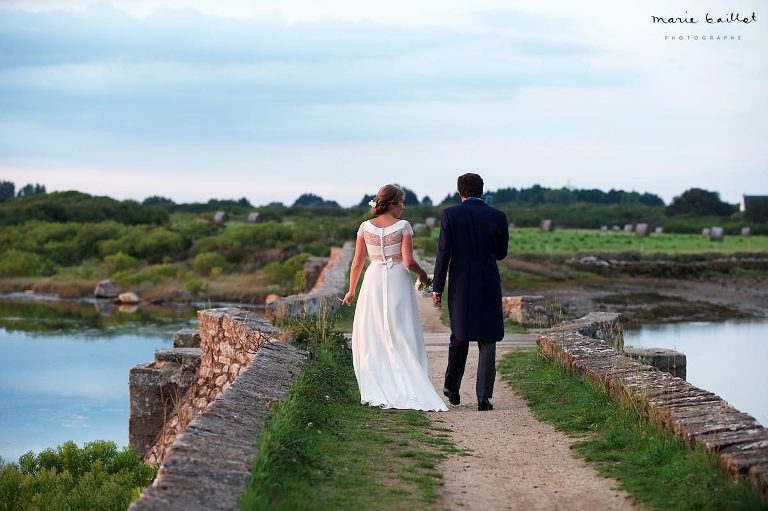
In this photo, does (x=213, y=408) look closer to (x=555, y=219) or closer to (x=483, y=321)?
(x=483, y=321)

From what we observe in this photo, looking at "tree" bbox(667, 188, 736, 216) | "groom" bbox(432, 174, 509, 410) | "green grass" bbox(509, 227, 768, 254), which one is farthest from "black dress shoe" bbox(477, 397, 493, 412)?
"tree" bbox(667, 188, 736, 216)

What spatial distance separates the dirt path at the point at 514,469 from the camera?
6645mm

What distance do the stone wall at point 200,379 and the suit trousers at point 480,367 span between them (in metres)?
2.51

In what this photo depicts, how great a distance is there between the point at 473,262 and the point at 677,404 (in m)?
2.58

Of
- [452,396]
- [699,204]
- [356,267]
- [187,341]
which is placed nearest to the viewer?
[452,396]

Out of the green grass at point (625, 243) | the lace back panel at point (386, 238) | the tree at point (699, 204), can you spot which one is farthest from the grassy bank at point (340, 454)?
the tree at point (699, 204)

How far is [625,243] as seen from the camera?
54781mm

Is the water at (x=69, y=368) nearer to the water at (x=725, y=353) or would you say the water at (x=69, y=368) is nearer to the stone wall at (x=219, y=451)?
the water at (x=725, y=353)

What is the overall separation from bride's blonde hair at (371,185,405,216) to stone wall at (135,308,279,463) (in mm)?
2432

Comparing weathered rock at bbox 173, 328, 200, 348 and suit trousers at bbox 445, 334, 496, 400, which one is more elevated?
suit trousers at bbox 445, 334, 496, 400

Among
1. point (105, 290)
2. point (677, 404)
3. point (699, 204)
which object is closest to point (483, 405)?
point (677, 404)

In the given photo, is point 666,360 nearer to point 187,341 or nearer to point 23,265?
point 187,341

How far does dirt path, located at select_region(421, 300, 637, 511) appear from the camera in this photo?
21.8 feet

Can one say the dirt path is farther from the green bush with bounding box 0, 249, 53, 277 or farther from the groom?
the green bush with bounding box 0, 249, 53, 277
